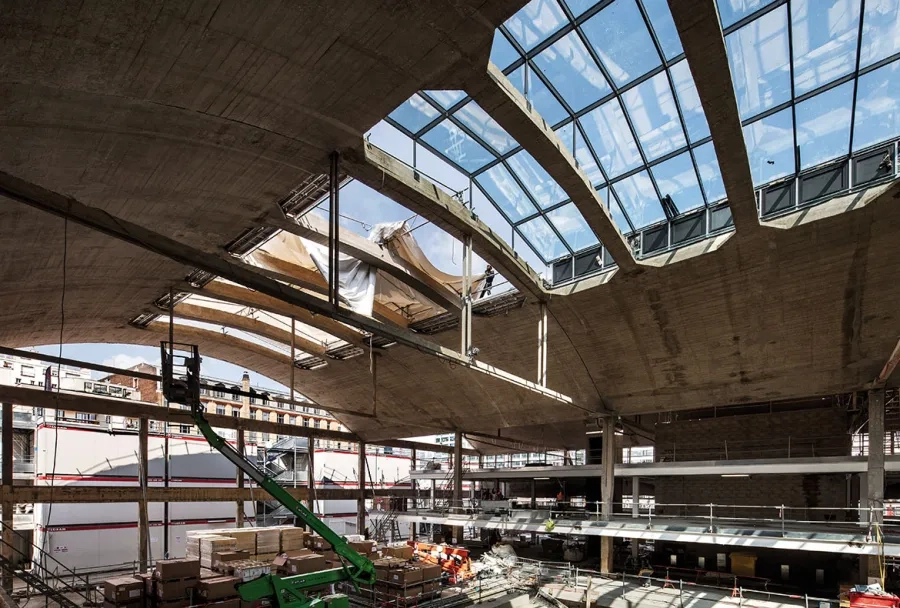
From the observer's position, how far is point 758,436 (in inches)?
1006

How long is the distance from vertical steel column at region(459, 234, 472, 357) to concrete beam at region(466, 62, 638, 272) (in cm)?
320

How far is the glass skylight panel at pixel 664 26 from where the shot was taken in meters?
11.1

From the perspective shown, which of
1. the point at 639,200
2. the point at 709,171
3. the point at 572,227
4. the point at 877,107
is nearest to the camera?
the point at 877,107

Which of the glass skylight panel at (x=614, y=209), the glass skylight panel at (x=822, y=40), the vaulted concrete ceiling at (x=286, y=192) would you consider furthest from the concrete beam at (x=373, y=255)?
the glass skylight panel at (x=822, y=40)

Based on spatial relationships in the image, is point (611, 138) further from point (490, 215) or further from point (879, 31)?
point (879, 31)

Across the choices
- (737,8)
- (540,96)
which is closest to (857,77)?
(737,8)

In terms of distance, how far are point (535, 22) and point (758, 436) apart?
71.7ft

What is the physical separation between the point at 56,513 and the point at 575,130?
28430 mm

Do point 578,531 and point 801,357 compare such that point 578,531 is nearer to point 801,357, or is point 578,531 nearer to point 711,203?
point 801,357

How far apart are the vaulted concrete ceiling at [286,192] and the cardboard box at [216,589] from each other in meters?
8.25

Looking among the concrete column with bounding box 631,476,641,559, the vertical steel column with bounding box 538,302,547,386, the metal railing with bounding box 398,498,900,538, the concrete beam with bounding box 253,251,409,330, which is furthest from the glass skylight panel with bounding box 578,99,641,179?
the concrete column with bounding box 631,476,641,559

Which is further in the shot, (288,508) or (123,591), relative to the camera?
(123,591)

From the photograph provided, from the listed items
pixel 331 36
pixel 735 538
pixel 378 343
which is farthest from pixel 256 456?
pixel 331 36

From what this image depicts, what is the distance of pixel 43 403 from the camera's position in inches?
781
